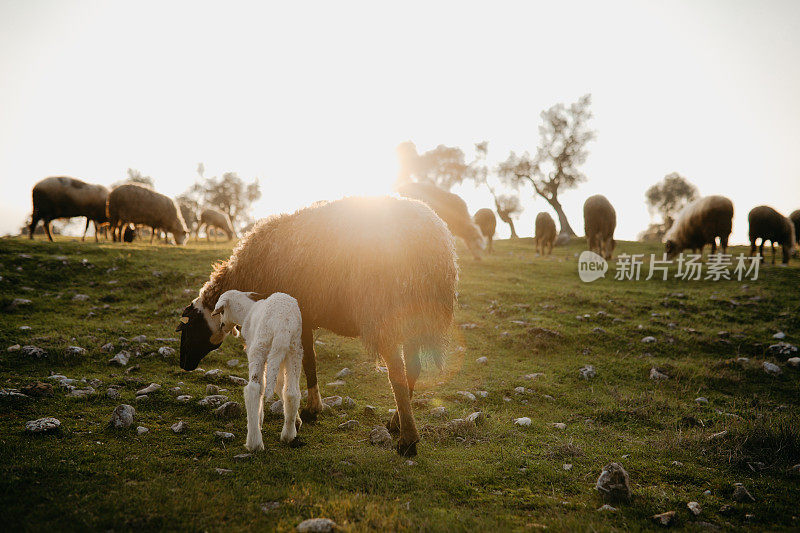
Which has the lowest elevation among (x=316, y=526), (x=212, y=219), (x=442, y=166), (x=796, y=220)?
(x=316, y=526)

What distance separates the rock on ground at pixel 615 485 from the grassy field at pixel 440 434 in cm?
13

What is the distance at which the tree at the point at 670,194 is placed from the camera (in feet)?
220

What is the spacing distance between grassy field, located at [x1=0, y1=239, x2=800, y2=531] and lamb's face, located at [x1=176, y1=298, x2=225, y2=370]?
446 mm

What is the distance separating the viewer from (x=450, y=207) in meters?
18.1

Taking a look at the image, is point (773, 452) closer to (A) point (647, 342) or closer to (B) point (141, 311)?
(A) point (647, 342)

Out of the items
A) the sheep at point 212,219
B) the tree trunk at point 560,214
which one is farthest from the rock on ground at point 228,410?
the tree trunk at point 560,214

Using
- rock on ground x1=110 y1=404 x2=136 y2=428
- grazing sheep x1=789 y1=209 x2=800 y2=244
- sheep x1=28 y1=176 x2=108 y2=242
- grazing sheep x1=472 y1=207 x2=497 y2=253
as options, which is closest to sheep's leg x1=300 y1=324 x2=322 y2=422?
rock on ground x1=110 y1=404 x2=136 y2=428

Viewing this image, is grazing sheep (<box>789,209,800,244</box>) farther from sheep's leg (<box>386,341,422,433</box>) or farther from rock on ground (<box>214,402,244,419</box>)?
rock on ground (<box>214,402,244,419</box>)

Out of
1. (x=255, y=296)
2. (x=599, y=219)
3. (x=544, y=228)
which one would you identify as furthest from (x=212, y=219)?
(x=255, y=296)

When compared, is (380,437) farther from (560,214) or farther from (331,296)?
(560,214)

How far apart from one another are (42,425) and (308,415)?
2.95 metres

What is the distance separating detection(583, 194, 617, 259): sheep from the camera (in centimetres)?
2222

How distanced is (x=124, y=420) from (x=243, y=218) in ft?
250

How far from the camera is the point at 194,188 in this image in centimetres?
6988
